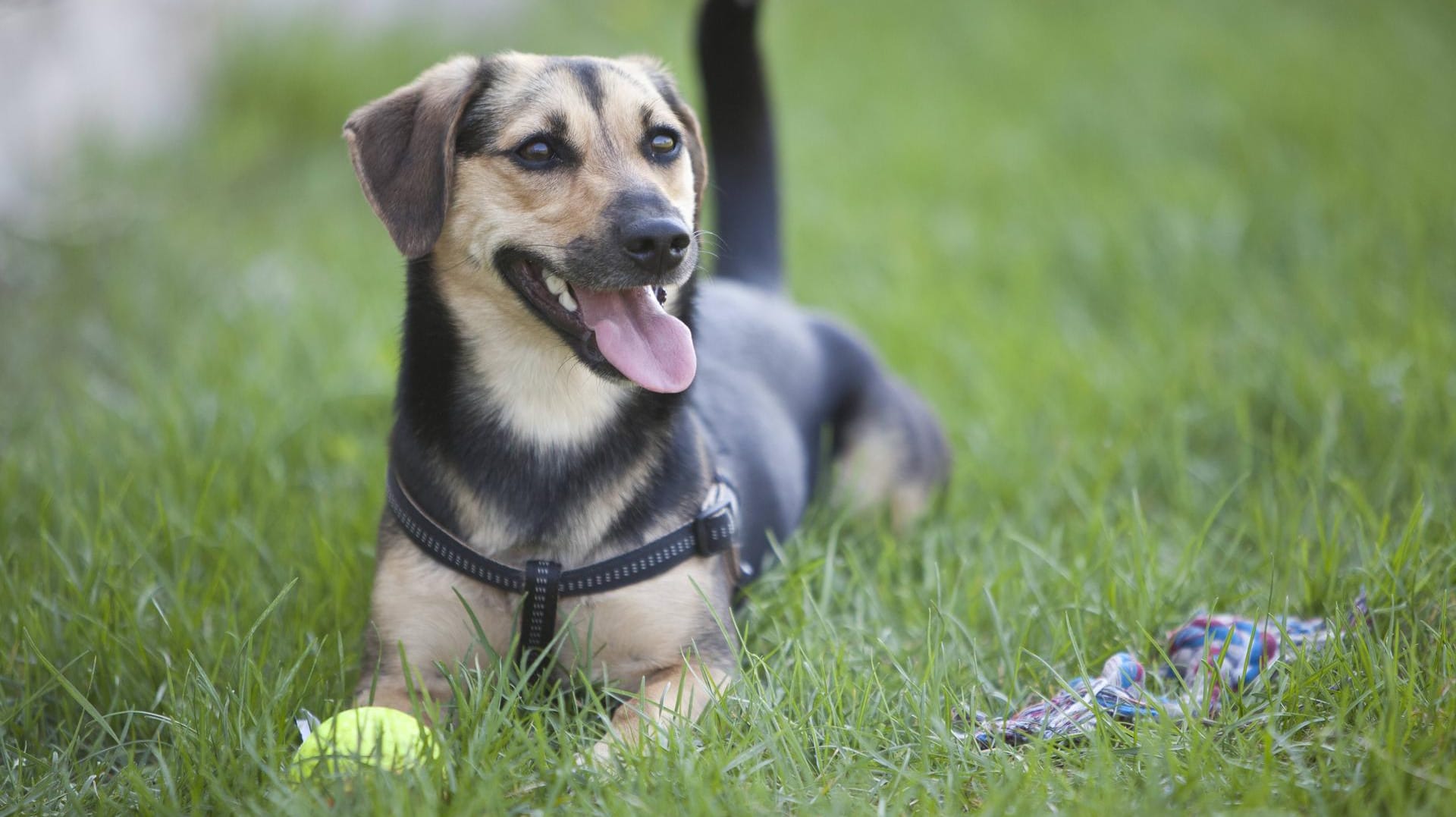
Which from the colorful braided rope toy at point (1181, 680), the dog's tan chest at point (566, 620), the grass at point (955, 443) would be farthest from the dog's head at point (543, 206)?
the colorful braided rope toy at point (1181, 680)

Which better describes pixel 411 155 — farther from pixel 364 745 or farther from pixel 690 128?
pixel 364 745

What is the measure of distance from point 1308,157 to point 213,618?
6674 mm

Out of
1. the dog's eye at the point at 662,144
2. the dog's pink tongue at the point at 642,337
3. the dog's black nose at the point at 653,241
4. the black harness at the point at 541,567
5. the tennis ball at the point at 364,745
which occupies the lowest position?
the tennis ball at the point at 364,745

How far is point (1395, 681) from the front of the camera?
7.80ft

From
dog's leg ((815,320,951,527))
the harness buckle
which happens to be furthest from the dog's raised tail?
the harness buckle

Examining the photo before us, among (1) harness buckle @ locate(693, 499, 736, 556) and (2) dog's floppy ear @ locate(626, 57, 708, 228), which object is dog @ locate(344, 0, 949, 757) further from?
(2) dog's floppy ear @ locate(626, 57, 708, 228)

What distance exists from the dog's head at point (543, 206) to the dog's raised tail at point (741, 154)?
4.12 ft

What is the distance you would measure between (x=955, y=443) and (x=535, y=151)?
2.32 meters

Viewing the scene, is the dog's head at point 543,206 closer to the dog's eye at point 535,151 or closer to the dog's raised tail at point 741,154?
the dog's eye at point 535,151

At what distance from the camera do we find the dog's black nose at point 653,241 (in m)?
2.57

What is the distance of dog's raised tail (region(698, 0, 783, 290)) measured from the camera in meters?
4.06

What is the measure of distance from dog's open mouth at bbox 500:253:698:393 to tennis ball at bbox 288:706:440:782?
87 cm

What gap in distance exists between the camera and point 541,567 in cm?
261

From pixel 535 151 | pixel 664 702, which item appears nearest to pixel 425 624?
pixel 664 702
